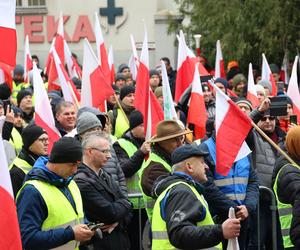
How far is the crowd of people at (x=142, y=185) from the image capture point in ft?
25.4

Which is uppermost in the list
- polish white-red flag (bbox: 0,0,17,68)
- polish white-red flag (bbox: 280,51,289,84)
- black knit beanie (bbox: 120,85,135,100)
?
polish white-red flag (bbox: 0,0,17,68)

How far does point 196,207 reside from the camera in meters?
7.63

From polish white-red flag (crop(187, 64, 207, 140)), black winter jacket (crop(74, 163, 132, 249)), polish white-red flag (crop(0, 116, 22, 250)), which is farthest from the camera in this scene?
polish white-red flag (crop(187, 64, 207, 140))

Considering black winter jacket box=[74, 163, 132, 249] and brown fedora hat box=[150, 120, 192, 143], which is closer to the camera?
black winter jacket box=[74, 163, 132, 249]

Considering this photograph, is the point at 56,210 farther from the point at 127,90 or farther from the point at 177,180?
the point at 127,90

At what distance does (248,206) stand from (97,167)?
64.3 inches

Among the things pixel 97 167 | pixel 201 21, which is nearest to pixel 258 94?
pixel 97 167

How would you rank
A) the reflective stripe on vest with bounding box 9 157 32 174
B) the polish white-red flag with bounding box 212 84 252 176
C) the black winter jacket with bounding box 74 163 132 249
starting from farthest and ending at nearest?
the polish white-red flag with bounding box 212 84 252 176 → the reflective stripe on vest with bounding box 9 157 32 174 → the black winter jacket with bounding box 74 163 132 249

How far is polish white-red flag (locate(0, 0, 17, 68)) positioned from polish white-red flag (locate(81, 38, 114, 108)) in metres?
4.89

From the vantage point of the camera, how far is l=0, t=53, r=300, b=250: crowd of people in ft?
25.4

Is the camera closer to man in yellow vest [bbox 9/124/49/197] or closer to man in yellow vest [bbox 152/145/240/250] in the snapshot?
man in yellow vest [bbox 9/124/49/197]

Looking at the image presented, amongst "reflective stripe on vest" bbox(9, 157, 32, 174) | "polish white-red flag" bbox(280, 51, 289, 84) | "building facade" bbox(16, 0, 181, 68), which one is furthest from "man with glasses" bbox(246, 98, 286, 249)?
"building facade" bbox(16, 0, 181, 68)

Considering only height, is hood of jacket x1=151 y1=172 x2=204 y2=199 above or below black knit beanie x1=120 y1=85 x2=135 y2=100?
above

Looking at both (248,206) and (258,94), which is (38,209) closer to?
(248,206)
